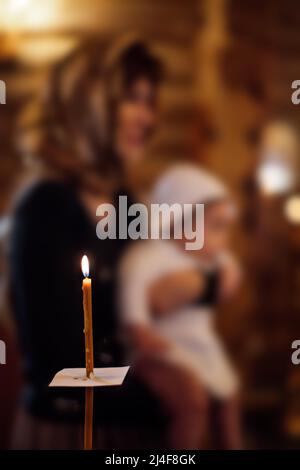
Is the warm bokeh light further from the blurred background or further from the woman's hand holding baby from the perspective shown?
the woman's hand holding baby

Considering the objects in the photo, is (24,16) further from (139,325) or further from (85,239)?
(139,325)

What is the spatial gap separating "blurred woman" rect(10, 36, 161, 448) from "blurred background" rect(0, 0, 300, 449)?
31 millimetres

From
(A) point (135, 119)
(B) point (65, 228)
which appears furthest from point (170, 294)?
(A) point (135, 119)

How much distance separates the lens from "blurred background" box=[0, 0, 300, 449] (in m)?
1.37

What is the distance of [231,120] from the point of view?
1.39 metres

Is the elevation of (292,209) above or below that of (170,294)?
above

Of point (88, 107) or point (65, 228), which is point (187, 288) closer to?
point (65, 228)

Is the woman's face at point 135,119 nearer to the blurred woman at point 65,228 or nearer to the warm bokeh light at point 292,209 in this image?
the blurred woman at point 65,228

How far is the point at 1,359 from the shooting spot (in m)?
1.38

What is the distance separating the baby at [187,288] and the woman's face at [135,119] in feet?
0.30

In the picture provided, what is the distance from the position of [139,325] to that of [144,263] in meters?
0.13

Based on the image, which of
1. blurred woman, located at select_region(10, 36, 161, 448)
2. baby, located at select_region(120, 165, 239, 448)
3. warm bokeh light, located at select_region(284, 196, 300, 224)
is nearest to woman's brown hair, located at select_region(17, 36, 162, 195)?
blurred woman, located at select_region(10, 36, 161, 448)

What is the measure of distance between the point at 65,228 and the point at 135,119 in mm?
276
